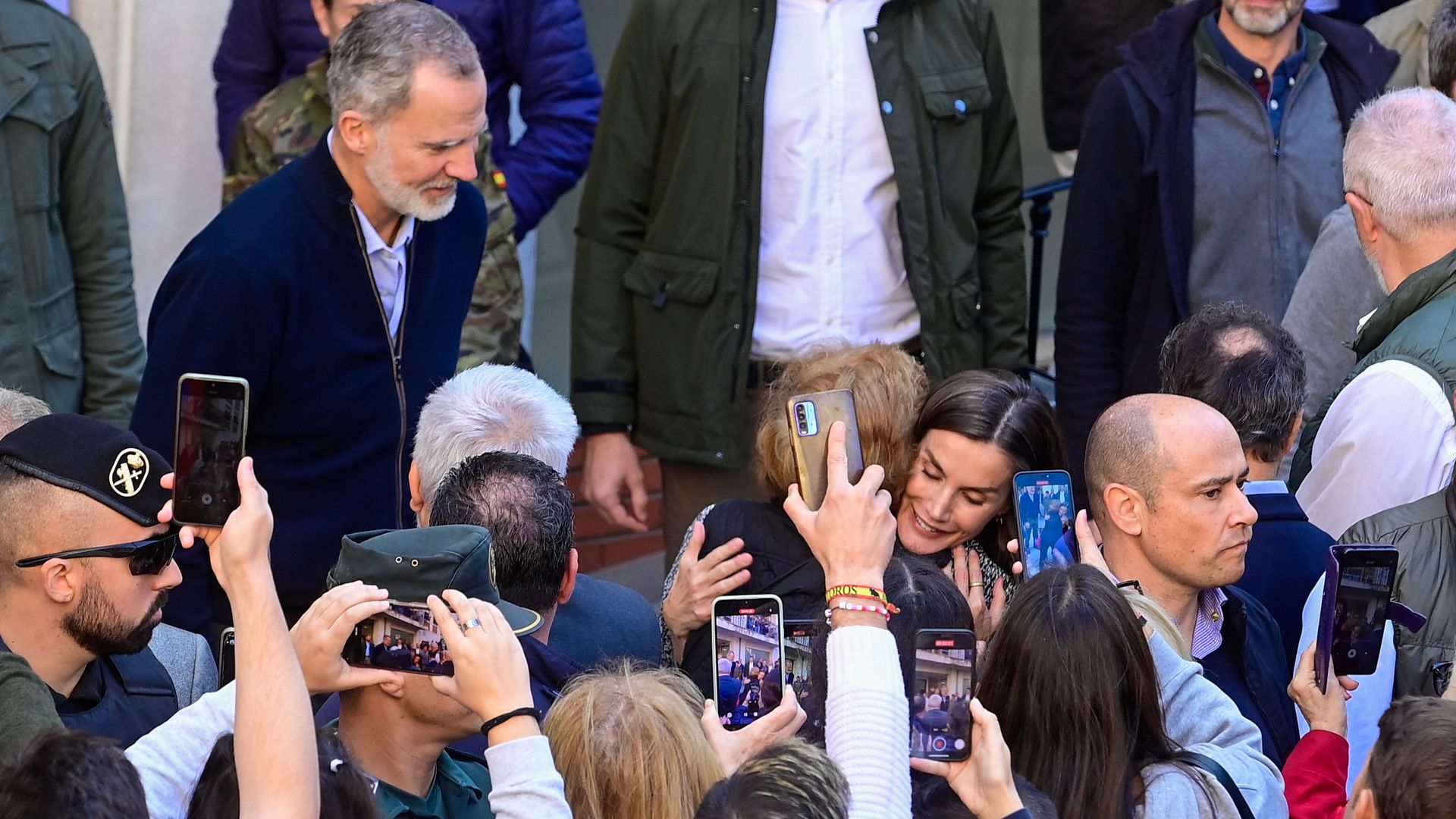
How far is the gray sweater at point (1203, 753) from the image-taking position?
247cm

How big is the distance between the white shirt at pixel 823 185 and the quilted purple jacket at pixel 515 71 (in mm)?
668

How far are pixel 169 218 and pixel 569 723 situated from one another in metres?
3.32

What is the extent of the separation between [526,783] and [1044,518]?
1463 millimetres

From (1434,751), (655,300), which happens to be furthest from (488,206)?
(1434,751)

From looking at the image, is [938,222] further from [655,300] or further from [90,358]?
[90,358]

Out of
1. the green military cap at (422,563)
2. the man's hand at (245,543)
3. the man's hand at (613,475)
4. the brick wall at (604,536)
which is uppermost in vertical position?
the man's hand at (245,543)

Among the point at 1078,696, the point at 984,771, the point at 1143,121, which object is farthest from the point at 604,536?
the point at 984,771

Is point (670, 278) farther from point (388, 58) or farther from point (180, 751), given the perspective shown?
point (180, 751)

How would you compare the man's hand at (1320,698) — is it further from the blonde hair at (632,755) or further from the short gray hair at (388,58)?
the short gray hair at (388,58)

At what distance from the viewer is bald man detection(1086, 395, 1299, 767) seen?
125 inches

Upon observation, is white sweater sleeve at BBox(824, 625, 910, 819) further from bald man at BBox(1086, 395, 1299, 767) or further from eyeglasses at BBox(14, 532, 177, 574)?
eyeglasses at BBox(14, 532, 177, 574)

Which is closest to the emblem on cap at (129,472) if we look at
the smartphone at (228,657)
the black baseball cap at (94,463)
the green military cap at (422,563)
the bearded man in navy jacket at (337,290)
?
the black baseball cap at (94,463)

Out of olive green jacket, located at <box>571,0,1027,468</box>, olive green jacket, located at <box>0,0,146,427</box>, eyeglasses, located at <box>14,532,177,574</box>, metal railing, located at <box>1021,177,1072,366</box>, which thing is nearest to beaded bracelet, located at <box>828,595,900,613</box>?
eyeglasses, located at <box>14,532,177,574</box>

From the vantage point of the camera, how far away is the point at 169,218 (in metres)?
5.21
